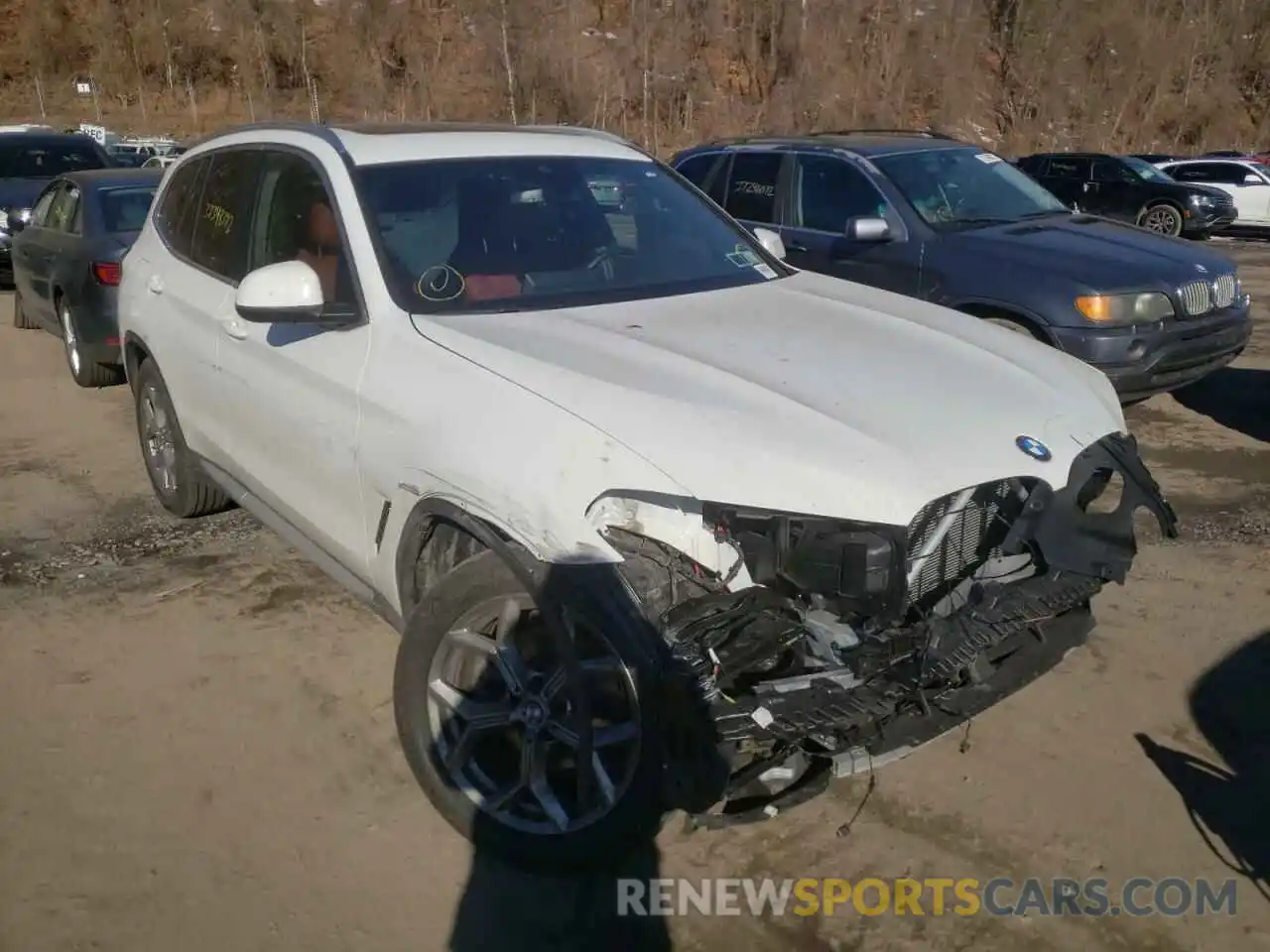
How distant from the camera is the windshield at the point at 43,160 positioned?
44.1 ft

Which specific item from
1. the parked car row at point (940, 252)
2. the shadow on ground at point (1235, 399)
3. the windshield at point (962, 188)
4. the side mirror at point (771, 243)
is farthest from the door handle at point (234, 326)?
the shadow on ground at point (1235, 399)

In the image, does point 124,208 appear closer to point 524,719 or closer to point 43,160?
point 43,160

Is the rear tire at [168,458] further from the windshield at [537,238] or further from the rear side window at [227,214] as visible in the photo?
the windshield at [537,238]

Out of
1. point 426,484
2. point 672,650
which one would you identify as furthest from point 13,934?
point 672,650

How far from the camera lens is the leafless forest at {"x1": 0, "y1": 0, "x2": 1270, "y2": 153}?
140ft

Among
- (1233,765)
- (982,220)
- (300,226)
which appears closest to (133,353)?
(300,226)

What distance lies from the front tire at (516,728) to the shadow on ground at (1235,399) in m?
5.68

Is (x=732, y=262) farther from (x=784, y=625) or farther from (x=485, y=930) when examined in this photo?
(x=485, y=930)

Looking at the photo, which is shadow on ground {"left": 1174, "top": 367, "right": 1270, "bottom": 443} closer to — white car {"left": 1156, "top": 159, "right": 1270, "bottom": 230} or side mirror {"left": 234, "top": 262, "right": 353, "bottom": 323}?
side mirror {"left": 234, "top": 262, "right": 353, "bottom": 323}

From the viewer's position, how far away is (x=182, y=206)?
5148 millimetres

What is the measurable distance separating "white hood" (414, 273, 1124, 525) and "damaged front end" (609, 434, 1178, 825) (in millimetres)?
89

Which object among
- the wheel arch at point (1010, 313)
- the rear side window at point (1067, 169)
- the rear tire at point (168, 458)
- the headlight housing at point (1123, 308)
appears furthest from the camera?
the rear side window at point (1067, 169)

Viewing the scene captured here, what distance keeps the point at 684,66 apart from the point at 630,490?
43.9m

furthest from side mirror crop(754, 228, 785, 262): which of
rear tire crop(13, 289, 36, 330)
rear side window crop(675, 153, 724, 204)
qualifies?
rear tire crop(13, 289, 36, 330)
